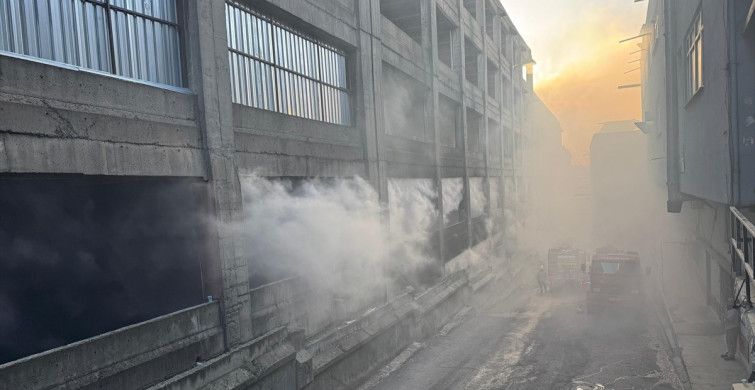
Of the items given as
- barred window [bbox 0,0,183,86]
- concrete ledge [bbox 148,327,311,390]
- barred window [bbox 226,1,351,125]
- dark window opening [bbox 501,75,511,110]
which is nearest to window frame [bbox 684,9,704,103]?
barred window [bbox 226,1,351,125]

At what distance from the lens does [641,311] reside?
18469 mm

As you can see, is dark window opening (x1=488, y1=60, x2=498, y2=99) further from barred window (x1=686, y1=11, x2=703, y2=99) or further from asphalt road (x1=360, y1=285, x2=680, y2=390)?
barred window (x1=686, y1=11, x2=703, y2=99)

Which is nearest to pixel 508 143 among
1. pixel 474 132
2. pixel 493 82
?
pixel 493 82

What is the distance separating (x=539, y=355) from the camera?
13531mm

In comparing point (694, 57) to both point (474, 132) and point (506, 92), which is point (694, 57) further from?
point (506, 92)

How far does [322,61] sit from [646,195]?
146ft

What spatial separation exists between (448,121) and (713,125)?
14001 mm

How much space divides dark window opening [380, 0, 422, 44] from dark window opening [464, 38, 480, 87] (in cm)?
505

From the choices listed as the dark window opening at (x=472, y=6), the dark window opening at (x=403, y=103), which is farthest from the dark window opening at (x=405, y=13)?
the dark window opening at (x=472, y=6)

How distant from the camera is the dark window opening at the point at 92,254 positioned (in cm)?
612

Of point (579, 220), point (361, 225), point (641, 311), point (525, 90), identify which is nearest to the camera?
point (361, 225)

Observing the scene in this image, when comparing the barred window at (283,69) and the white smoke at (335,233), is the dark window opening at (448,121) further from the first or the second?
the barred window at (283,69)

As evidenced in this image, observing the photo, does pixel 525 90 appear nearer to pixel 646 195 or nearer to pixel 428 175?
pixel 646 195

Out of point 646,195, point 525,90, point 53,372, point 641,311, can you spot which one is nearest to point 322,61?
point 53,372
